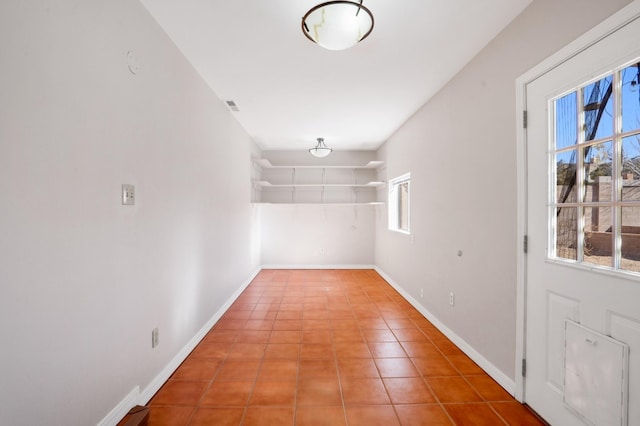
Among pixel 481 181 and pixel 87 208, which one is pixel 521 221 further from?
pixel 87 208

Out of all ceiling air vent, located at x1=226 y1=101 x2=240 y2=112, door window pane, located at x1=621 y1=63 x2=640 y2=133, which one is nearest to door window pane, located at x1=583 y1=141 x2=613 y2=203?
door window pane, located at x1=621 y1=63 x2=640 y2=133

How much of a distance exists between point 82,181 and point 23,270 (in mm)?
447

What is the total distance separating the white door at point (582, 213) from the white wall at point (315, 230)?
4097mm

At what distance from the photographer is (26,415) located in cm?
104

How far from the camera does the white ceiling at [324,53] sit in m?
1.75

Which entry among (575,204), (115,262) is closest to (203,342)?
(115,262)

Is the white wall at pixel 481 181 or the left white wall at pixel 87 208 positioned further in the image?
the white wall at pixel 481 181

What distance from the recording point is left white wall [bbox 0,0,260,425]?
1.01 metres

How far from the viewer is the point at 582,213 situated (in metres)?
1.41

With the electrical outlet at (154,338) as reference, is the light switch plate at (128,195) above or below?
above

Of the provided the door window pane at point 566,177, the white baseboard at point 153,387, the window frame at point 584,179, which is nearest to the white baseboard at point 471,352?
the window frame at point 584,179

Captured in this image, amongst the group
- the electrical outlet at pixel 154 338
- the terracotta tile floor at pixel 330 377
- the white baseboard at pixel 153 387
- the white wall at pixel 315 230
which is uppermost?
the white wall at pixel 315 230

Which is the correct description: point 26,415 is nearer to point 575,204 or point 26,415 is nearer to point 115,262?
point 115,262

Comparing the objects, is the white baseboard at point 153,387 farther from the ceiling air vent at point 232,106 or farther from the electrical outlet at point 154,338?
the ceiling air vent at point 232,106
